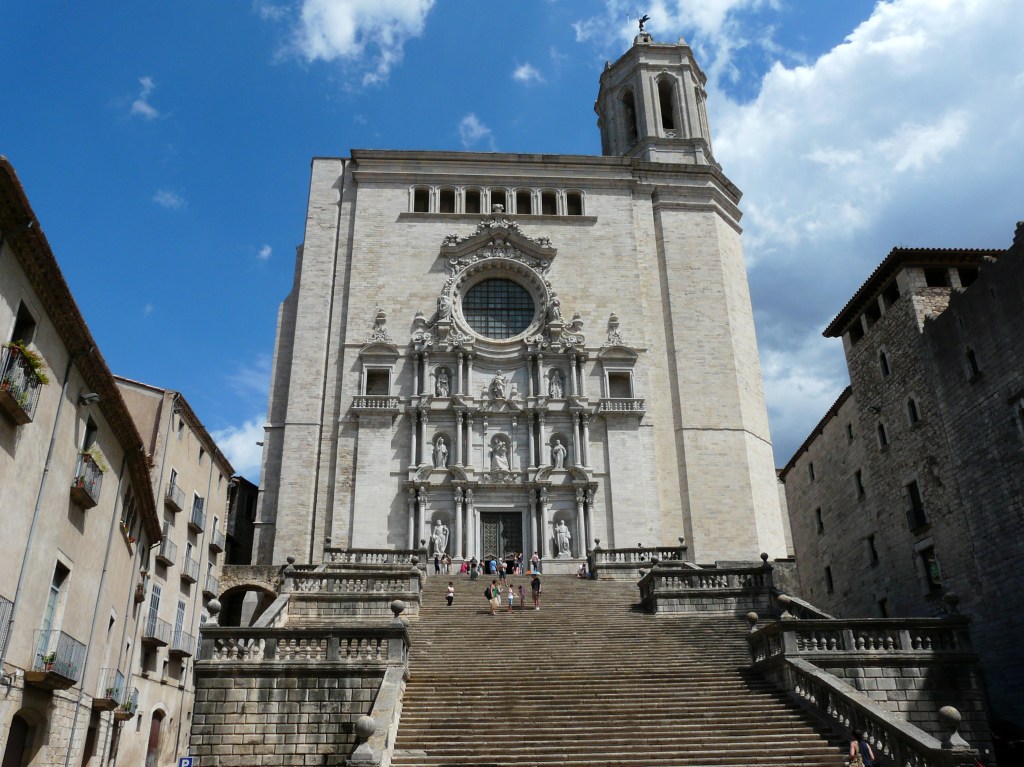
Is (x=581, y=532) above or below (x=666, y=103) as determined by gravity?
below

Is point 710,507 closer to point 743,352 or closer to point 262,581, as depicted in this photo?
point 743,352

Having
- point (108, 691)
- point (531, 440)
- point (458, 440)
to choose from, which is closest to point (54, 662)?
point (108, 691)

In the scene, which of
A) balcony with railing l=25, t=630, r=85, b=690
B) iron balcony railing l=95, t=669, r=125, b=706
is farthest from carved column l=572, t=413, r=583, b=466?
balcony with railing l=25, t=630, r=85, b=690

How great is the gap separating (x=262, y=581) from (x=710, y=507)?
53.1 ft

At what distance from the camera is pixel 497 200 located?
3656 cm

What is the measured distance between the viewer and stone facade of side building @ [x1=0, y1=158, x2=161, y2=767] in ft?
40.0

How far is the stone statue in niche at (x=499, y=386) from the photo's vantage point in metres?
31.7

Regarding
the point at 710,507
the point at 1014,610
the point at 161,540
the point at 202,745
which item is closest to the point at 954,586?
the point at 1014,610

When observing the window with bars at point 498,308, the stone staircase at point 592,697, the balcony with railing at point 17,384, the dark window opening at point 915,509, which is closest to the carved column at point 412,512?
the window with bars at point 498,308

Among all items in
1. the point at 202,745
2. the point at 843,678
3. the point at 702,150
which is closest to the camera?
the point at 202,745

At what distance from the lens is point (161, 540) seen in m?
23.6

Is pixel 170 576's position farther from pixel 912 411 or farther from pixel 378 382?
pixel 912 411

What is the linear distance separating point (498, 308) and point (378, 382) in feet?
19.5

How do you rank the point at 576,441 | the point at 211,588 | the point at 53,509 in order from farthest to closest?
1. the point at 576,441
2. the point at 211,588
3. the point at 53,509
